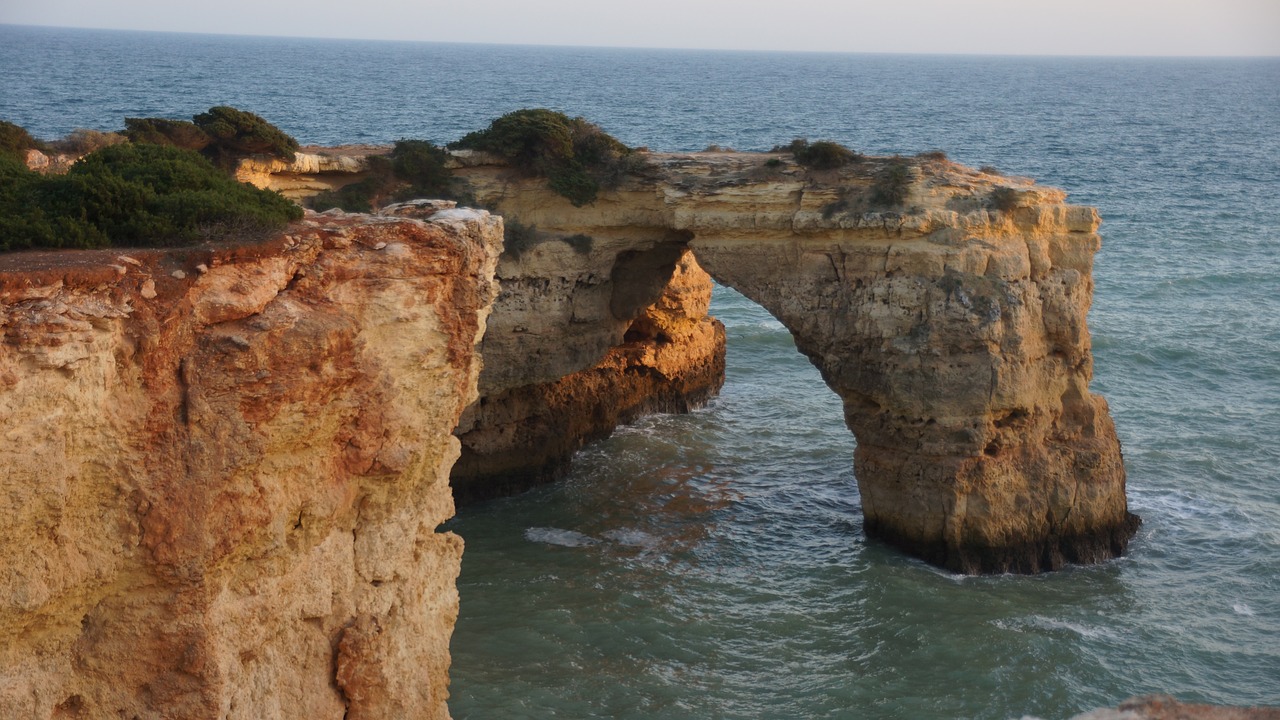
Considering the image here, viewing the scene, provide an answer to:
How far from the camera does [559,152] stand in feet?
91.5

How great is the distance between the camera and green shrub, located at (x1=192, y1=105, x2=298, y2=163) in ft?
85.6

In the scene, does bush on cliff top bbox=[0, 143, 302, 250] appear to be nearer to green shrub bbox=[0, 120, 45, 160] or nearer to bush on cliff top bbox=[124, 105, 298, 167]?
green shrub bbox=[0, 120, 45, 160]

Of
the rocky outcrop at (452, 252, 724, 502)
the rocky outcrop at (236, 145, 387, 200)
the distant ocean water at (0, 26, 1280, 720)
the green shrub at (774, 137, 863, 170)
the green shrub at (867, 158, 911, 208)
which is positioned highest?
the green shrub at (774, 137, 863, 170)

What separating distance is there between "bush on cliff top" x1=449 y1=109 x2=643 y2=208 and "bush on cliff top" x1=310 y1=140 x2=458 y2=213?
33.2 inches

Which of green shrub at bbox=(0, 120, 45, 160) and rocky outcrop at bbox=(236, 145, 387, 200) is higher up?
green shrub at bbox=(0, 120, 45, 160)

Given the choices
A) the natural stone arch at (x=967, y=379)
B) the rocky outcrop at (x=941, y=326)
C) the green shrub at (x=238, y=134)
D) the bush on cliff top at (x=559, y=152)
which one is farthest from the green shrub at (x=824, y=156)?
the green shrub at (x=238, y=134)

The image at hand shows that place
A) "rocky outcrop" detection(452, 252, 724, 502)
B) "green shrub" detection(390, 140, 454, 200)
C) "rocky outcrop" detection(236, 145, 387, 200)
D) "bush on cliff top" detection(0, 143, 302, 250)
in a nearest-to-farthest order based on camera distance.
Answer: "bush on cliff top" detection(0, 143, 302, 250)
"rocky outcrop" detection(236, 145, 387, 200)
"green shrub" detection(390, 140, 454, 200)
"rocky outcrop" detection(452, 252, 724, 502)

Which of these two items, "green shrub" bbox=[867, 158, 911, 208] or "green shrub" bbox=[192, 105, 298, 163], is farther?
"green shrub" bbox=[192, 105, 298, 163]

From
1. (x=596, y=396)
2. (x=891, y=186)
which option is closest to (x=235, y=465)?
(x=891, y=186)

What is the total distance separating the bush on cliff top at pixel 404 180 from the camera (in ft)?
90.1

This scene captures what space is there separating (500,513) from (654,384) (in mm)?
7833

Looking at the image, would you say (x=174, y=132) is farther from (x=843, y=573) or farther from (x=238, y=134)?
(x=843, y=573)

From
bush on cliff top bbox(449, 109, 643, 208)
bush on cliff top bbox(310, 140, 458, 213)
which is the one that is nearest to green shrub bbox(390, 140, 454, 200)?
bush on cliff top bbox(310, 140, 458, 213)

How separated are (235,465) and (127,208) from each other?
3134 mm
